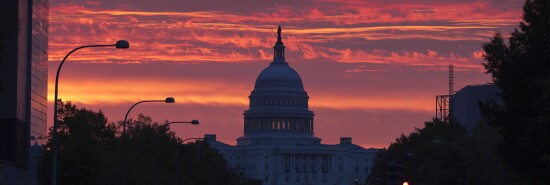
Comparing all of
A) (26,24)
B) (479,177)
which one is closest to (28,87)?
(26,24)

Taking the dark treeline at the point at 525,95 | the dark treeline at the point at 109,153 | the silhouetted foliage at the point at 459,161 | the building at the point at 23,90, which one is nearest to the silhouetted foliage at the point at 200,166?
the dark treeline at the point at 109,153

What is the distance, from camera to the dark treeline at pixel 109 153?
352ft

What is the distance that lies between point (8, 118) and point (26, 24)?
5978 millimetres

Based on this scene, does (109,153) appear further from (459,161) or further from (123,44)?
(123,44)

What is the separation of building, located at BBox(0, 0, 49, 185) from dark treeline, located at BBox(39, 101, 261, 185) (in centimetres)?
213

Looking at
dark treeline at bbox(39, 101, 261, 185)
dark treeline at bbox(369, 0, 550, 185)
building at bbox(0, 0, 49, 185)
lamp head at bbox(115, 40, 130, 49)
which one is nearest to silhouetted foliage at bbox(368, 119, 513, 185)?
dark treeline at bbox(39, 101, 261, 185)

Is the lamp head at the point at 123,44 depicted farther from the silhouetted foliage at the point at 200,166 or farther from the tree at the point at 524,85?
the silhouetted foliage at the point at 200,166

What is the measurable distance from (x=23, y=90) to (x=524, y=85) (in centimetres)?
4553

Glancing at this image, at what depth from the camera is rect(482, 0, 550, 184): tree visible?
67000 mm

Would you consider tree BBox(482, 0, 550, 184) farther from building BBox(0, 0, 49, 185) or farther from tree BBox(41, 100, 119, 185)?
tree BBox(41, 100, 119, 185)

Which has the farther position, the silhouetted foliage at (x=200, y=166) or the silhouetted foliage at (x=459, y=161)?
the silhouetted foliage at (x=200, y=166)

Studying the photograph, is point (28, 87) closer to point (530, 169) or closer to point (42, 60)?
point (42, 60)

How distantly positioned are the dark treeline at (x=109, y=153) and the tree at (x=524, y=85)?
124 feet

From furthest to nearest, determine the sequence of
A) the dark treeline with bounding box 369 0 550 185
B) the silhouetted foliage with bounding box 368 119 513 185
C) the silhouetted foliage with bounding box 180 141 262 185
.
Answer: the silhouetted foliage with bounding box 180 141 262 185 < the silhouetted foliage with bounding box 368 119 513 185 < the dark treeline with bounding box 369 0 550 185
